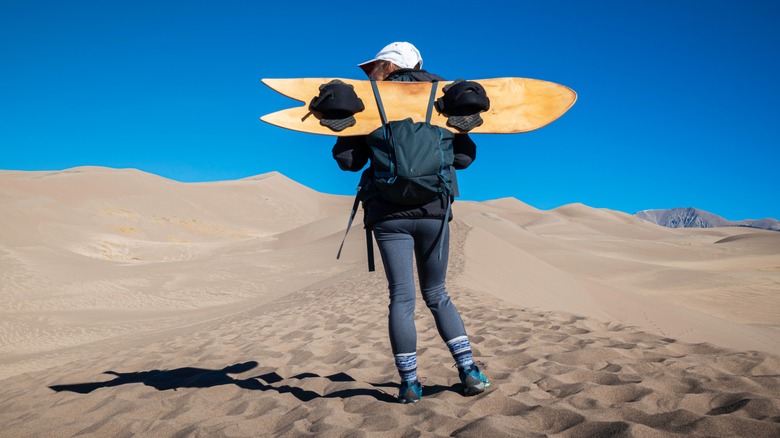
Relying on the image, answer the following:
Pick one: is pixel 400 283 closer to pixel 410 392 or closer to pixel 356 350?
pixel 410 392

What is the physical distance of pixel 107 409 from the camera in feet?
11.7

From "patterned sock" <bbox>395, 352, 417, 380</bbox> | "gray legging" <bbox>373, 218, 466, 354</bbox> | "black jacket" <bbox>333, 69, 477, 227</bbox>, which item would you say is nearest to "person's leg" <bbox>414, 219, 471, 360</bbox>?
"gray legging" <bbox>373, 218, 466, 354</bbox>

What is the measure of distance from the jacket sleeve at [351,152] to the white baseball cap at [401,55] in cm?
52

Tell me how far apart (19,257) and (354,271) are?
10.7m

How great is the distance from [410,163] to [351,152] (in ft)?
1.45

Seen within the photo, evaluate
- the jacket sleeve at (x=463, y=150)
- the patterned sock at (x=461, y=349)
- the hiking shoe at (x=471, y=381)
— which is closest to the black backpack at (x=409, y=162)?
the jacket sleeve at (x=463, y=150)

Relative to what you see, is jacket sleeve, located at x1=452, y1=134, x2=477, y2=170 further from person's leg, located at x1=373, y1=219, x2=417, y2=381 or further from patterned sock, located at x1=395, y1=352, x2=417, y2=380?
patterned sock, located at x1=395, y1=352, x2=417, y2=380

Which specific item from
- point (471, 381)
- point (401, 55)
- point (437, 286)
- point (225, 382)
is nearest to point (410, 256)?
point (437, 286)

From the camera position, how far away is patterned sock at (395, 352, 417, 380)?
2846 millimetres

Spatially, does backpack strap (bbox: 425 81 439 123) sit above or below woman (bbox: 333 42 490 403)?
above

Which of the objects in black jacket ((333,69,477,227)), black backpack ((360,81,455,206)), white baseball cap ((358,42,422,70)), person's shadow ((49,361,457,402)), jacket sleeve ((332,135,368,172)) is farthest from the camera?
person's shadow ((49,361,457,402))

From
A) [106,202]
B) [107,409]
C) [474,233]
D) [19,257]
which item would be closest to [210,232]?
[106,202]

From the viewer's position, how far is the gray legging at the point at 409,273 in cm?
284

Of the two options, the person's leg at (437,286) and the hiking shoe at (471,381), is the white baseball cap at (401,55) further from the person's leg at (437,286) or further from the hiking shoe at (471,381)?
the hiking shoe at (471,381)
